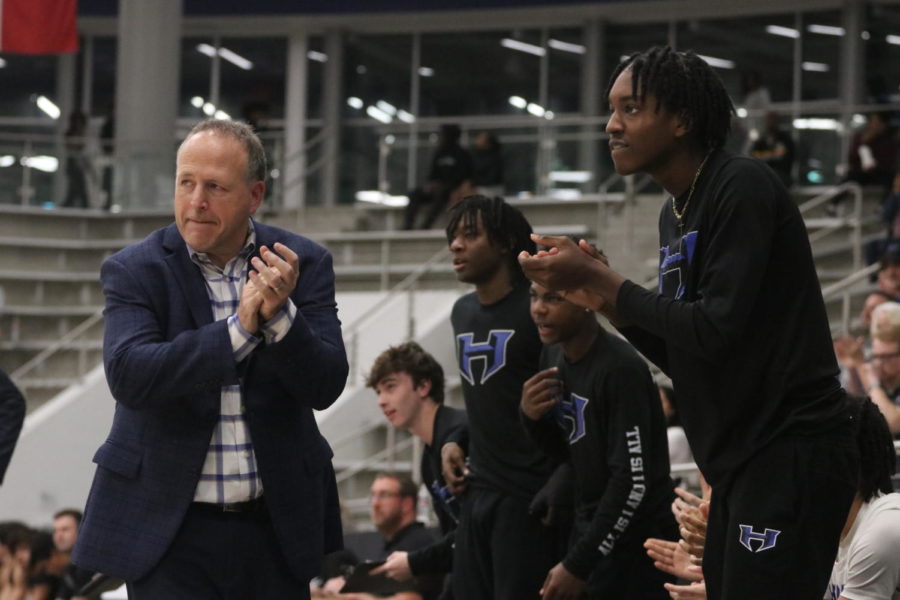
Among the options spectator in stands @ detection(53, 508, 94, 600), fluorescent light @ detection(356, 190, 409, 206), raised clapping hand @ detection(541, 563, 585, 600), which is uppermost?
fluorescent light @ detection(356, 190, 409, 206)

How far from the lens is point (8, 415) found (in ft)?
18.7

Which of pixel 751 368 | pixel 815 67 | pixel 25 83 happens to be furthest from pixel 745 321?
pixel 25 83

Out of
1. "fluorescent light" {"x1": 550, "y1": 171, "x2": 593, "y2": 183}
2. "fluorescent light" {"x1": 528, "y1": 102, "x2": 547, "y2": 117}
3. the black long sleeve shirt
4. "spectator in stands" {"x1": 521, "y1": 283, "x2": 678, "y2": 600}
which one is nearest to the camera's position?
the black long sleeve shirt

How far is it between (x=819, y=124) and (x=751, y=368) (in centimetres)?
1501

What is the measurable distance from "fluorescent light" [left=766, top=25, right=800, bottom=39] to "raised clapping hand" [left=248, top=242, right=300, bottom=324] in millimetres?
18029

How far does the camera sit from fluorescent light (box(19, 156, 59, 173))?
1856 centimetres

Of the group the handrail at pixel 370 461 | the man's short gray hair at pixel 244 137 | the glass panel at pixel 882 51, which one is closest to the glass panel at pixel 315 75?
the glass panel at pixel 882 51

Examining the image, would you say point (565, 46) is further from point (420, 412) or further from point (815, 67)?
point (420, 412)

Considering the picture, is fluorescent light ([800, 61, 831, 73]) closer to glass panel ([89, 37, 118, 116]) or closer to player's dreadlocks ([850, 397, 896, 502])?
glass panel ([89, 37, 118, 116])

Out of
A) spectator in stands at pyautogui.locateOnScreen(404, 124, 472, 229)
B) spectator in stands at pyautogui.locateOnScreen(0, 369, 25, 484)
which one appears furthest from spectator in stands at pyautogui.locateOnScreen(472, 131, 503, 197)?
spectator in stands at pyautogui.locateOnScreen(0, 369, 25, 484)

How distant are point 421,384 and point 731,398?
3234mm

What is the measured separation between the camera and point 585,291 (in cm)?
370

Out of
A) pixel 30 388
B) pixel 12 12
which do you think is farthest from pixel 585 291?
pixel 30 388

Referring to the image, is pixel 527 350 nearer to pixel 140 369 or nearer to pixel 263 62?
pixel 140 369
